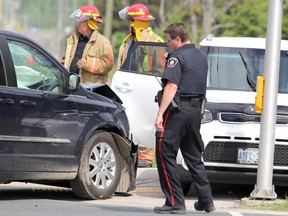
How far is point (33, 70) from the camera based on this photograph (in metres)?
10.4

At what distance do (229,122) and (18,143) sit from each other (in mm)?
2605

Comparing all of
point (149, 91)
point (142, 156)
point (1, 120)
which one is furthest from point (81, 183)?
point (142, 156)

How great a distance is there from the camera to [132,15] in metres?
14.0

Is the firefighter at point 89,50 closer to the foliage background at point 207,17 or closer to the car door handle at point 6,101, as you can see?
the foliage background at point 207,17

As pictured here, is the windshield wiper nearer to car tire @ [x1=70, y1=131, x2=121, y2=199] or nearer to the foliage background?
the foliage background

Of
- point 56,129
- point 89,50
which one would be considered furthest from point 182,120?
point 89,50

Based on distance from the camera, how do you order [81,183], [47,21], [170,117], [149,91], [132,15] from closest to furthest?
A: [170,117], [81,183], [149,91], [132,15], [47,21]

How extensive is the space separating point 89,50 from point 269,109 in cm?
355

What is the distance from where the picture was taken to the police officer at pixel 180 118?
9586 mm

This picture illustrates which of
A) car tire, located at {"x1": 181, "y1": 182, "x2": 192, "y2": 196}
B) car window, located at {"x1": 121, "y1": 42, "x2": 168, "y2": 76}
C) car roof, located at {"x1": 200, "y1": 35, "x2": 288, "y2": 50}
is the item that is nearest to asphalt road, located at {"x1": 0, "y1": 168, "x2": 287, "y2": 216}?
car tire, located at {"x1": 181, "y1": 182, "x2": 192, "y2": 196}

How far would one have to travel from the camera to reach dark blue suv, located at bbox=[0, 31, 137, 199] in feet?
32.6

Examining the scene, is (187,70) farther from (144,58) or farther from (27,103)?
(144,58)

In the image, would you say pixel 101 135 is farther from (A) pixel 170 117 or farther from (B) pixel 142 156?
(B) pixel 142 156

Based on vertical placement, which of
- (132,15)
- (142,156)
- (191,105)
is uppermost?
(132,15)
